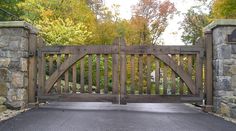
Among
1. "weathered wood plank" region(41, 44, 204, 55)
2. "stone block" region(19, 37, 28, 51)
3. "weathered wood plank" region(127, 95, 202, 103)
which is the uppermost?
"stone block" region(19, 37, 28, 51)

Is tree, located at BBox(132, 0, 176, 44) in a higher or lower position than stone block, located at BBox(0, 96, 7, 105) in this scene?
higher

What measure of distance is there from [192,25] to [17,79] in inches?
961

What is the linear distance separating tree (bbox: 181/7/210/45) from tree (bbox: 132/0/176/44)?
3151 millimetres

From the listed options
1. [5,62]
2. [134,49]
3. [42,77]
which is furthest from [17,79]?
[134,49]

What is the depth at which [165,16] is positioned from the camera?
28297 millimetres

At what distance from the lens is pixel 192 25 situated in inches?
1235

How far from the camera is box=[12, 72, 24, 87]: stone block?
8.59 meters

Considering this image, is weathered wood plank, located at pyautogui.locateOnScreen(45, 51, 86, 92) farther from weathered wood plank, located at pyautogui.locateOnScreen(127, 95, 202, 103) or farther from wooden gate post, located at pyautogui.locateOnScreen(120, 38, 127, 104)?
weathered wood plank, located at pyautogui.locateOnScreen(127, 95, 202, 103)

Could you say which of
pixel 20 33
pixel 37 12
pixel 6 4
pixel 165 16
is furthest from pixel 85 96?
pixel 165 16

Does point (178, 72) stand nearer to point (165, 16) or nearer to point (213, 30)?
point (213, 30)

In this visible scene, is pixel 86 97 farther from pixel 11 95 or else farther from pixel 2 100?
pixel 2 100

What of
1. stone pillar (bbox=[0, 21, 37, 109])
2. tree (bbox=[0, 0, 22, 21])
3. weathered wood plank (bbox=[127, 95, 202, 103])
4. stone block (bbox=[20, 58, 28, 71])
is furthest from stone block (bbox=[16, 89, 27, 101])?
tree (bbox=[0, 0, 22, 21])

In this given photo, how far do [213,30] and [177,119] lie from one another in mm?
2613

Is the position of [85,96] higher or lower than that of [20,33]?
lower
